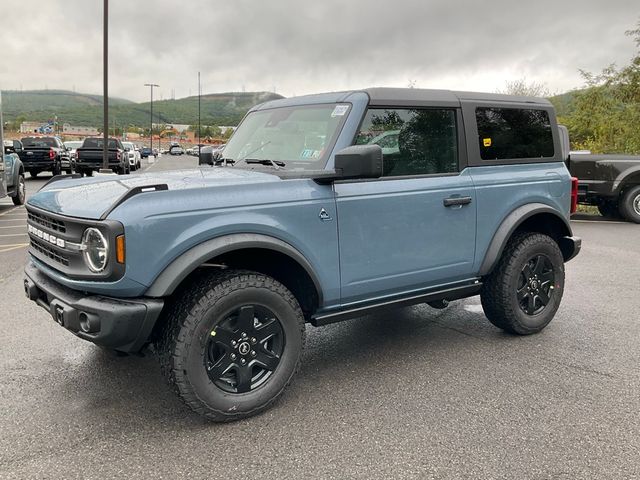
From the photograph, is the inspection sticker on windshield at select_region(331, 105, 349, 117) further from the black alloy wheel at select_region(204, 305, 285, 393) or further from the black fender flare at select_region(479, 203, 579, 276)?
the black fender flare at select_region(479, 203, 579, 276)

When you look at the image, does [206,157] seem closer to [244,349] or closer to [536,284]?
[244,349]

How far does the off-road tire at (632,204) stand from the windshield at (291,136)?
10.5 m

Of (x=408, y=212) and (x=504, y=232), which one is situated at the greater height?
(x=408, y=212)

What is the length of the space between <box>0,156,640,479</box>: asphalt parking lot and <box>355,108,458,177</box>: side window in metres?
1.40

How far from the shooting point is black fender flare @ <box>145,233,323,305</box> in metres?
2.79

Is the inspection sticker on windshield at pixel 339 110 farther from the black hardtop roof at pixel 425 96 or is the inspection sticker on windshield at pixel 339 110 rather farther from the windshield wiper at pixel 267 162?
the windshield wiper at pixel 267 162

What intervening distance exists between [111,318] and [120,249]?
339 millimetres

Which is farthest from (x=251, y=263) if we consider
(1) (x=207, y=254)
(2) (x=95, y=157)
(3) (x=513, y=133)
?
(2) (x=95, y=157)

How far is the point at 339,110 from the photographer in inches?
145

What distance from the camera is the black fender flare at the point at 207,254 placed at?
110 inches

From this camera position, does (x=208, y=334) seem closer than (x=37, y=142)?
Yes

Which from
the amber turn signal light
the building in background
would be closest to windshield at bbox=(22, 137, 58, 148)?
the amber turn signal light

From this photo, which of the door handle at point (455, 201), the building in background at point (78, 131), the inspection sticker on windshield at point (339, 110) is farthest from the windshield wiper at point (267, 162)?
the building in background at point (78, 131)

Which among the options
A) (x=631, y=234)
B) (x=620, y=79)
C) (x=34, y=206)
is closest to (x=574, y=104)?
(x=620, y=79)
